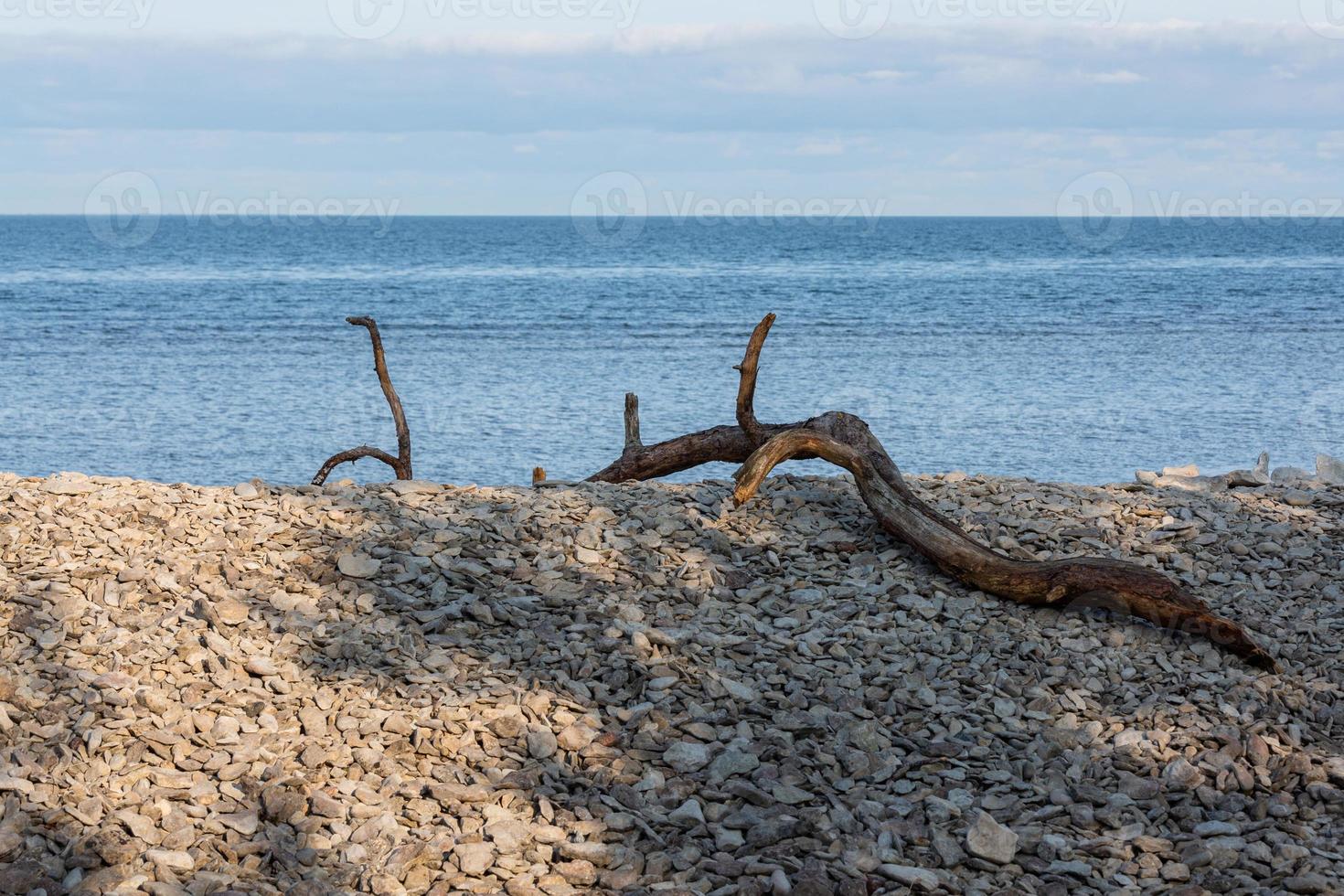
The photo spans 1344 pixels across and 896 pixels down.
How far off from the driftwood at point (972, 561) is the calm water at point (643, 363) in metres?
8.47

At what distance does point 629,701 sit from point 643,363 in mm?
21887

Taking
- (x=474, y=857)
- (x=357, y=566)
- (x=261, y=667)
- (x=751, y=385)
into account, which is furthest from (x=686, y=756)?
(x=751, y=385)

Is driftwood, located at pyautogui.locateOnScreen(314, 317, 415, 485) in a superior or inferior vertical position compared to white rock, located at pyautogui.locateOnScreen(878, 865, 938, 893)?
superior

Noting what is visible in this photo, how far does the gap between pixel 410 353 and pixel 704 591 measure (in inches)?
938

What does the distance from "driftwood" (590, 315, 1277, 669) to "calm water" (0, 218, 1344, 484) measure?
333 inches

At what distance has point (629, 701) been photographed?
4668 mm

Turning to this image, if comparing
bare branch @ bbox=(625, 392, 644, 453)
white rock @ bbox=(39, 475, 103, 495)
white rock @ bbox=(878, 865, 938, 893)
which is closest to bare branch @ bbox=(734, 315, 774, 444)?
bare branch @ bbox=(625, 392, 644, 453)

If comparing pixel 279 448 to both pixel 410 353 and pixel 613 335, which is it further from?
pixel 613 335

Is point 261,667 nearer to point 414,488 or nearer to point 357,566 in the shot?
point 357,566

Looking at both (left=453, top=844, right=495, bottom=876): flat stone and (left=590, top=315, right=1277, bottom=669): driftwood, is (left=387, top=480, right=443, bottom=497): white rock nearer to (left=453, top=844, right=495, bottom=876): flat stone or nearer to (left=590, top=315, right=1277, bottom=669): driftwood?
(left=590, top=315, right=1277, bottom=669): driftwood

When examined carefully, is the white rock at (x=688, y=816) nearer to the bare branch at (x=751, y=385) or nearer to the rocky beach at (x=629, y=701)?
the rocky beach at (x=629, y=701)

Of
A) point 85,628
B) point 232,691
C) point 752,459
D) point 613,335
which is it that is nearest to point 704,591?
point 752,459

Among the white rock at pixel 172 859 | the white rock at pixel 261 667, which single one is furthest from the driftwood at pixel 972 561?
the white rock at pixel 172 859

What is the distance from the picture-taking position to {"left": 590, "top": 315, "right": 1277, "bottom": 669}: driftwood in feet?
17.4
